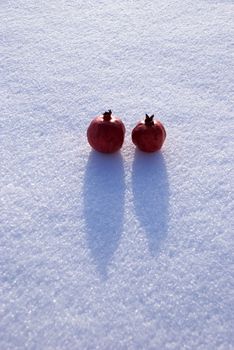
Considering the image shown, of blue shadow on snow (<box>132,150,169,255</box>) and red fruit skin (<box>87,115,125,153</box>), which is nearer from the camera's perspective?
blue shadow on snow (<box>132,150,169,255</box>)

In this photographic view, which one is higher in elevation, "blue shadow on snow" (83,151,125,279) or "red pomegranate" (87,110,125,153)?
"red pomegranate" (87,110,125,153)

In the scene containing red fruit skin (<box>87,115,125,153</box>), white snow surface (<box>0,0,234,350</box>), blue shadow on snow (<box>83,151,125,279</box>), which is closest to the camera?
white snow surface (<box>0,0,234,350</box>)

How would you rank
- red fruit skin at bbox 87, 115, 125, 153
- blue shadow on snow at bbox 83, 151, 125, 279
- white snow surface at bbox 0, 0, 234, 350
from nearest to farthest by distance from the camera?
white snow surface at bbox 0, 0, 234, 350 → blue shadow on snow at bbox 83, 151, 125, 279 → red fruit skin at bbox 87, 115, 125, 153

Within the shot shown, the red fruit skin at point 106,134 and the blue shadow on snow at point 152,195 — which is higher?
the red fruit skin at point 106,134

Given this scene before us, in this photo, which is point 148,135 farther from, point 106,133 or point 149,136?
point 106,133

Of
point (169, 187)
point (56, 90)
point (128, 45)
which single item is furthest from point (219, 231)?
point (128, 45)

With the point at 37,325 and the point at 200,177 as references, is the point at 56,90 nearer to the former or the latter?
the point at 200,177
